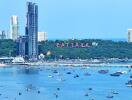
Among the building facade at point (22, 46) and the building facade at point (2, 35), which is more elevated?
the building facade at point (2, 35)

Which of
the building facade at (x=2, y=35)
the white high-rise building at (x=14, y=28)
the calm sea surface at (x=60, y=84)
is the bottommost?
the calm sea surface at (x=60, y=84)

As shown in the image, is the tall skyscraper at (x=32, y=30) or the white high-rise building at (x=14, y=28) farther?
the white high-rise building at (x=14, y=28)

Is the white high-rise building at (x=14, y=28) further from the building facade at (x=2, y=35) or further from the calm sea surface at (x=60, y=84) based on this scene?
the calm sea surface at (x=60, y=84)

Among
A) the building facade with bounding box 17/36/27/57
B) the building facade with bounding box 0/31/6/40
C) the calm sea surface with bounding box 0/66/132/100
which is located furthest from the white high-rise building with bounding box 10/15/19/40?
the calm sea surface with bounding box 0/66/132/100

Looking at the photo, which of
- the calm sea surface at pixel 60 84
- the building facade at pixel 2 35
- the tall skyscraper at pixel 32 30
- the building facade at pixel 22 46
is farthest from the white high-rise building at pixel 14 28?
the calm sea surface at pixel 60 84

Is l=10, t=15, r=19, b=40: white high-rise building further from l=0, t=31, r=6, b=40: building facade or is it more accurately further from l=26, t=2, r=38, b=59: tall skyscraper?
l=26, t=2, r=38, b=59: tall skyscraper

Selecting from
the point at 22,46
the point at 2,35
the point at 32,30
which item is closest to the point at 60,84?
the point at 22,46
